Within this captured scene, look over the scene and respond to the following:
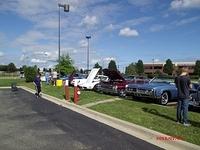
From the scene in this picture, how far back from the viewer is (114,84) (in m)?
22.7

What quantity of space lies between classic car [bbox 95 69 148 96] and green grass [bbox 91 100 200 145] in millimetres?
5725

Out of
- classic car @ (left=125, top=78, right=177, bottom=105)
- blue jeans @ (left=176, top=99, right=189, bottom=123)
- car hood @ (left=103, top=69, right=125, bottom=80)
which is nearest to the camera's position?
blue jeans @ (left=176, top=99, right=189, bottom=123)

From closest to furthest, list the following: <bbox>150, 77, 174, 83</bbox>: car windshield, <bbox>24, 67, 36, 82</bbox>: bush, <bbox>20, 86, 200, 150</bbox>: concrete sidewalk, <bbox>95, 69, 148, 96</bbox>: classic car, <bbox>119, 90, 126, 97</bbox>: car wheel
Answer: <bbox>20, 86, 200, 150</bbox>: concrete sidewalk
<bbox>150, 77, 174, 83</bbox>: car windshield
<bbox>119, 90, 126, 97</bbox>: car wheel
<bbox>95, 69, 148, 96</bbox>: classic car
<bbox>24, 67, 36, 82</bbox>: bush

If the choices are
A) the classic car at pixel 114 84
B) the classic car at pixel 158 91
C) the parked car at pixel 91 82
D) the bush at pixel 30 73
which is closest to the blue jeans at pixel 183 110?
the classic car at pixel 158 91

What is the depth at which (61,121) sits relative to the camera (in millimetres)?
12398

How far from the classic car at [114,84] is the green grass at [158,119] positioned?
5.73m

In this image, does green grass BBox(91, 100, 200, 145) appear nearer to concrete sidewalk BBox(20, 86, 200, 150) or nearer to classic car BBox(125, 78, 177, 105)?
concrete sidewalk BBox(20, 86, 200, 150)

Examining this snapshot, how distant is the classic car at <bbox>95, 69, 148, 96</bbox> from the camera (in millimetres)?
22062

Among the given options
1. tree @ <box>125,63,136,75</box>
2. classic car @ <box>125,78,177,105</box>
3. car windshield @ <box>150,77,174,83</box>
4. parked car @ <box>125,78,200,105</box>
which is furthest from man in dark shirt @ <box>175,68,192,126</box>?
tree @ <box>125,63,136,75</box>

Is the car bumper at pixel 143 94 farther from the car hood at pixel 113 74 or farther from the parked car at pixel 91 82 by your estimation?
the parked car at pixel 91 82

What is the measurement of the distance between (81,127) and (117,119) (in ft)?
5.47

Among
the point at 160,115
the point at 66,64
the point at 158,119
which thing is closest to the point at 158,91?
the point at 160,115

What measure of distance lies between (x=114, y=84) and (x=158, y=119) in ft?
35.5

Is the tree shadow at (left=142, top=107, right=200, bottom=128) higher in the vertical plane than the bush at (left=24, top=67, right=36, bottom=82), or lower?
lower
